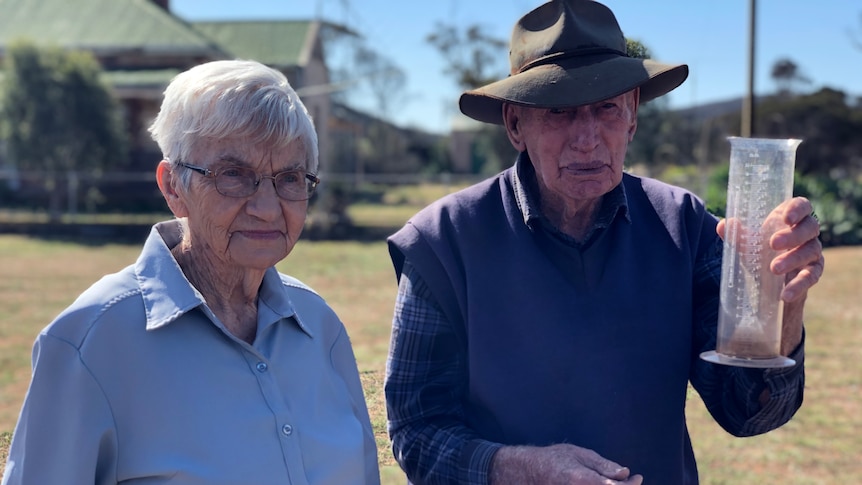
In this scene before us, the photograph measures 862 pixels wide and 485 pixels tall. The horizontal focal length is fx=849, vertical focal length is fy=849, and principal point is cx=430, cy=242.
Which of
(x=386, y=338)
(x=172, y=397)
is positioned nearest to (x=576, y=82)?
(x=172, y=397)

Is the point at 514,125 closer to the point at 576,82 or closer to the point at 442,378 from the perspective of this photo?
the point at 576,82

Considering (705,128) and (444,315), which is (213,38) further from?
(444,315)

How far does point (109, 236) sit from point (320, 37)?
12.2 meters

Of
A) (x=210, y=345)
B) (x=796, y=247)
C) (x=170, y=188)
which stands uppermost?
(x=170, y=188)

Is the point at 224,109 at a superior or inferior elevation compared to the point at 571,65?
inferior

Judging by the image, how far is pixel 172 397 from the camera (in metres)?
1.73

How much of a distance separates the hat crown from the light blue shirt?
2.87ft

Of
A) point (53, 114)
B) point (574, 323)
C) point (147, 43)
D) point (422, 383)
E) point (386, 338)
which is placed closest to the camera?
point (574, 323)

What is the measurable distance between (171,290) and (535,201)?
0.92 meters

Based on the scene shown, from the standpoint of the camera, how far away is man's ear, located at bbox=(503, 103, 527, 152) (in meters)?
2.18

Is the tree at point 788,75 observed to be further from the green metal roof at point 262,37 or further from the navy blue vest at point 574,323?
the navy blue vest at point 574,323

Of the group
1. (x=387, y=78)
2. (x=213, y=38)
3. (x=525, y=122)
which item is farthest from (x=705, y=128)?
(x=525, y=122)

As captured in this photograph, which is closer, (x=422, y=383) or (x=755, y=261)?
(x=755, y=261)

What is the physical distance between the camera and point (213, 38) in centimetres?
2636
